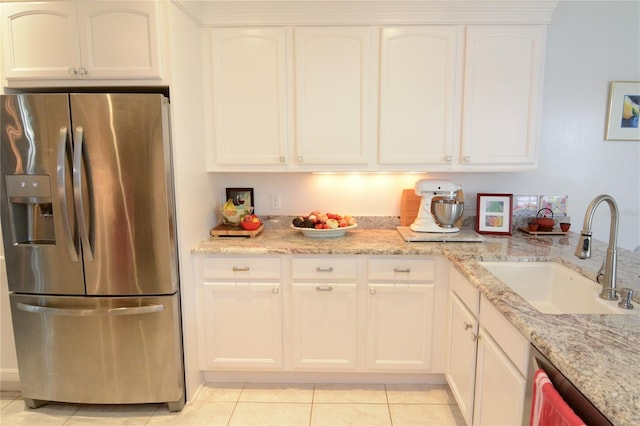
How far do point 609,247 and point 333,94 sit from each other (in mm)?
1625

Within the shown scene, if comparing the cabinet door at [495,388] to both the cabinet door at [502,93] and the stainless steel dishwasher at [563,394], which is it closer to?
the stainless steel dishwasher at [563,394]

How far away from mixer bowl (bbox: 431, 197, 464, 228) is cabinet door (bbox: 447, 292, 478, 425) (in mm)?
495

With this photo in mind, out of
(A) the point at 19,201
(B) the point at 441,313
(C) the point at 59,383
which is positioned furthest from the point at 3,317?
(B) the point at 441,313

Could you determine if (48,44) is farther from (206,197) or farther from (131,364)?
(131,364)

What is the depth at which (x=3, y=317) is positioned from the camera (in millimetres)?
2197

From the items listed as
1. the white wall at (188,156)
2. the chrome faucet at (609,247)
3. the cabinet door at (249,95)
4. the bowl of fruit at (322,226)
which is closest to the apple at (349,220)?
the bowl of fruit at (322,226)

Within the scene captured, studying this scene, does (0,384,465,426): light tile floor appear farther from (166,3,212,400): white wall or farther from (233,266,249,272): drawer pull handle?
(233,266,249,272): drawer pull handle

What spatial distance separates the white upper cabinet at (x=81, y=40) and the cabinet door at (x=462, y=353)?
200cm

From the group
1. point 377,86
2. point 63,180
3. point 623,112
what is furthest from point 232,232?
point 623,112

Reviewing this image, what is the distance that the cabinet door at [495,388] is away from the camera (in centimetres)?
130

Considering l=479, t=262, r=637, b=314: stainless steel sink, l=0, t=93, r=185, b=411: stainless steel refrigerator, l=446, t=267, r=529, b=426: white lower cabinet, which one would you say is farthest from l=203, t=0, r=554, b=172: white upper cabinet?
l=446, t=267, r=529, b=426: white lower cabinet

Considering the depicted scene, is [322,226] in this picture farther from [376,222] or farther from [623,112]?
[623,112]

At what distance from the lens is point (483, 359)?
1.63m

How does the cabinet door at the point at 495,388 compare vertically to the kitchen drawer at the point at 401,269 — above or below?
below
